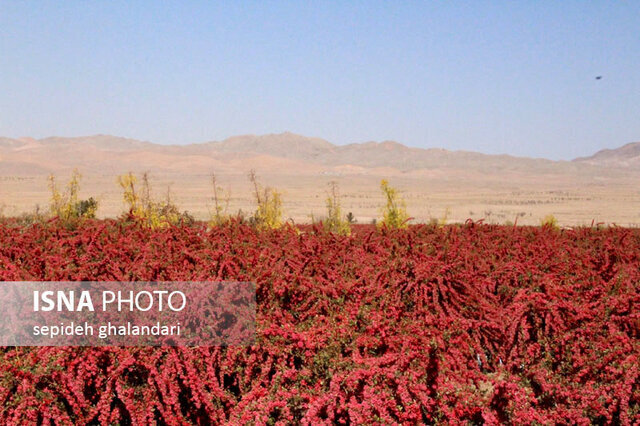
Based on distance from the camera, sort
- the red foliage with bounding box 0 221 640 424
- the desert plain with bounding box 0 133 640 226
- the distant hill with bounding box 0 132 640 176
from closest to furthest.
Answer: the red foliage with bounding box 0 221 640 424, the desert plain with bounding box 0 133 640 226, the distant hill with bounding box 0 132 640 176

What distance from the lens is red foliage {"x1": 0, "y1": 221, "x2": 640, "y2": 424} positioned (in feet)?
11.2

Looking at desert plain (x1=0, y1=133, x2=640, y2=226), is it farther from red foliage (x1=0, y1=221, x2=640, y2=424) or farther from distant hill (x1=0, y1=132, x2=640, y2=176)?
red foliage (x1=0, y1=221, x2=640, y2=424)

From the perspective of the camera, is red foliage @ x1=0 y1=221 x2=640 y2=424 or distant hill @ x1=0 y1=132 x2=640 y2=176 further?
distant hill @ x1=0 y1=132 x2=640 y2=176

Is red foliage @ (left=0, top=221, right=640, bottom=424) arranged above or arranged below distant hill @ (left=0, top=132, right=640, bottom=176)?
below

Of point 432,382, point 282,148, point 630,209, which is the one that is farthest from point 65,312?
point 282,148

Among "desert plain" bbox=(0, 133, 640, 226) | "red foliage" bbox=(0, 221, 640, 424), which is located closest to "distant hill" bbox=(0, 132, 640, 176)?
"desert plain" bbox=(0, 133, 640, 226)

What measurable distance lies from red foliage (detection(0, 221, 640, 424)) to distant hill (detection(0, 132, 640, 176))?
89332 millimetres

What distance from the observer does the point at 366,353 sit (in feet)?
12.5

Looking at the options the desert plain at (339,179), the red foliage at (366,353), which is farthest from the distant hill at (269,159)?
the red foliage at (366,353)

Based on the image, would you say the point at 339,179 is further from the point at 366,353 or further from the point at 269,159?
the point at 366,353

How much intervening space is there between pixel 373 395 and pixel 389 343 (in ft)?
1.58

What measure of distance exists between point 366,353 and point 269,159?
119 metres

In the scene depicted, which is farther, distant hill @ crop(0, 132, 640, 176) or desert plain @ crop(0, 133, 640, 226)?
distant hill @ crop(0, 132, 640, 176)

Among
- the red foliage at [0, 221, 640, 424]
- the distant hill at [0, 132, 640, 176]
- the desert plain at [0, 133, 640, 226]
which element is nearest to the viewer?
the red foliage at [0, 221, 640, 424]
